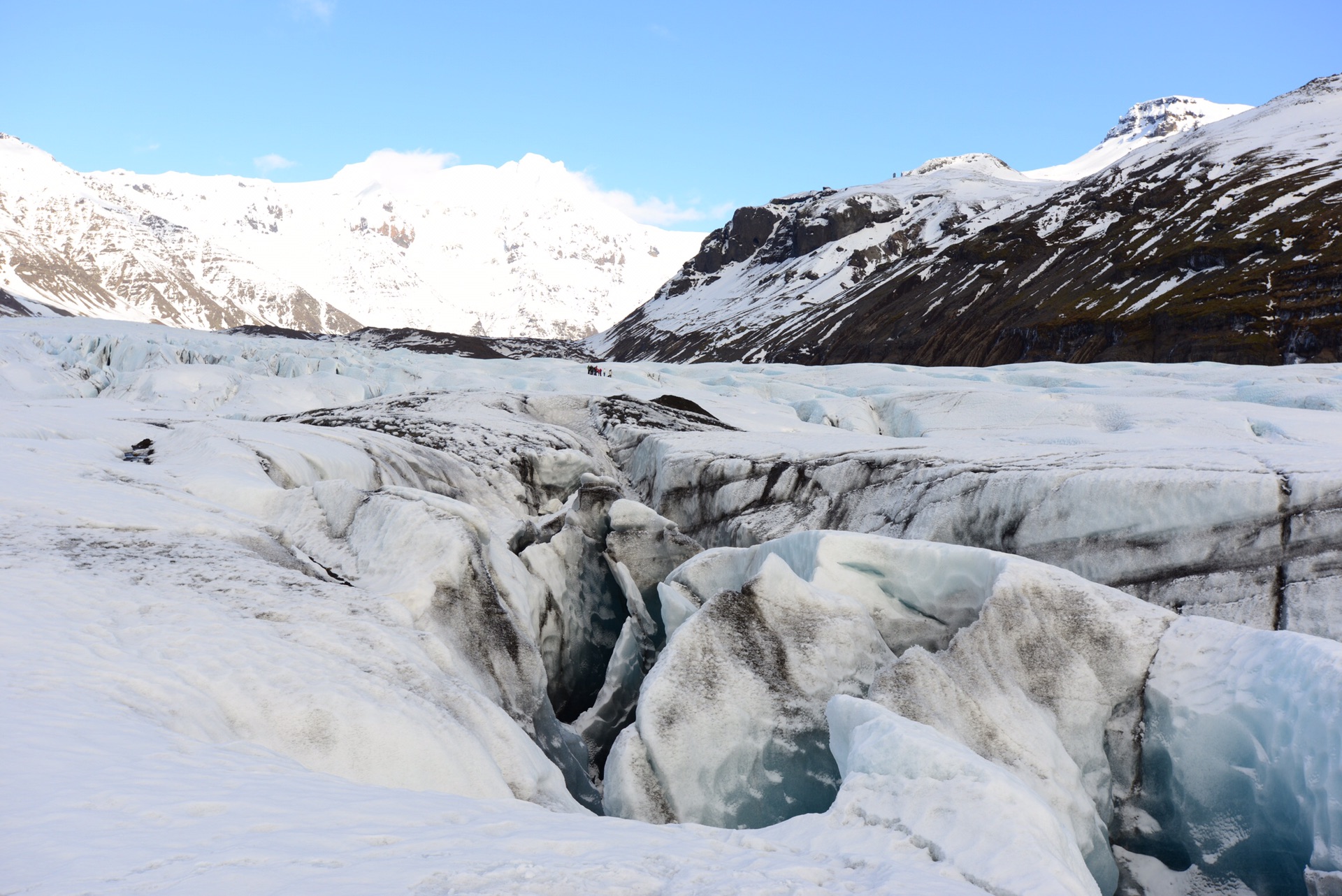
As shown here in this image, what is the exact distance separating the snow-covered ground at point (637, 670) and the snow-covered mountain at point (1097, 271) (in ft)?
157

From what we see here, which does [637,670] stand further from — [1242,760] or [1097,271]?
[1097,271]

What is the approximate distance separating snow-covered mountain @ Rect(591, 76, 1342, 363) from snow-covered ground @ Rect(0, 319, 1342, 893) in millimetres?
47707

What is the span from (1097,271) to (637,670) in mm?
72430

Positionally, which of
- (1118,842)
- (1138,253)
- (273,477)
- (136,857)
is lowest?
(1118,842)

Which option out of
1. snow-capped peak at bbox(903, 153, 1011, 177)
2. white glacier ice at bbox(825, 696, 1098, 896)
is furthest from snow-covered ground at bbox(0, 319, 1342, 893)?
snow-capped peak at bbox(903, 153, 1011, 177)

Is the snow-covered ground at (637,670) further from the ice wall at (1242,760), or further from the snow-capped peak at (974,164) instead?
the snow-capped peak at (974,164)

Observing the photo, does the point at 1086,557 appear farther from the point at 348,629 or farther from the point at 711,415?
the point at 711,415

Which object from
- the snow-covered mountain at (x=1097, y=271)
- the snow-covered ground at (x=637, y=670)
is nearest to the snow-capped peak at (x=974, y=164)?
the snow-covered mountain at (x=1097, y=271)

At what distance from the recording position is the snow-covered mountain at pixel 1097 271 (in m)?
55.6

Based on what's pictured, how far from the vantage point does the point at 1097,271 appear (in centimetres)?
7125

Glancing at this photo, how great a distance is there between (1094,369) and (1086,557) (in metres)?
26.5

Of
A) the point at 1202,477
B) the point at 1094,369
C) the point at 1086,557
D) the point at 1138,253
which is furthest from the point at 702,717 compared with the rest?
the point at 1138,253

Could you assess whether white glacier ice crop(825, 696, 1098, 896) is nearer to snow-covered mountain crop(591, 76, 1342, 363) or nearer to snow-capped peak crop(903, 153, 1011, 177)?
snow-covered mountain crop(591, 76, 1342, 363)

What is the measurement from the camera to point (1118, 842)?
7.62 metres
